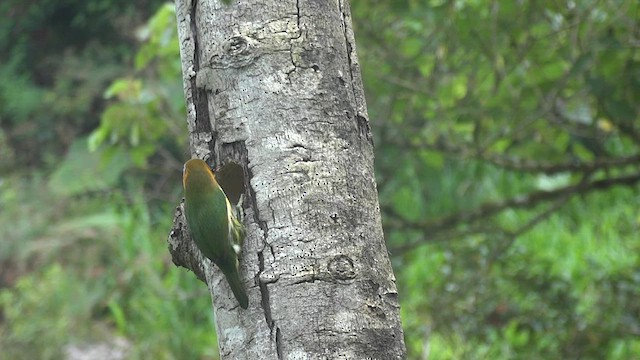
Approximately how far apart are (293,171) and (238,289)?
0.62ft

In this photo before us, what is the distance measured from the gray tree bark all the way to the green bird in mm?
19

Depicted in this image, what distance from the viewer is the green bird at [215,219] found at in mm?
1482

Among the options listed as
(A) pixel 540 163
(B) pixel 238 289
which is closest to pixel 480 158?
(A) pixel 540 163

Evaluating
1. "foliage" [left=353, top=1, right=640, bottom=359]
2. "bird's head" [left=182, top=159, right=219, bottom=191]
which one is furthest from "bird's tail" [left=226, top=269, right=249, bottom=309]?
"foliage" [left=353, top=1, right=640, bottom=359]

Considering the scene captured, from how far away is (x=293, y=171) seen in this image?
1492 mm

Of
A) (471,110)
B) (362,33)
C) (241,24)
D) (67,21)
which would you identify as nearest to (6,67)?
(67,21)

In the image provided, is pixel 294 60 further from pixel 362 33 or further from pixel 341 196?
pixel 362 33

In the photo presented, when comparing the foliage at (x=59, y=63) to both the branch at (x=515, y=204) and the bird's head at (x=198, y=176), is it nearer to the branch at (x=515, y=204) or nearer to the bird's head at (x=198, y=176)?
the branch at (x=515, y=204)

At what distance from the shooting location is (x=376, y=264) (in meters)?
1.46

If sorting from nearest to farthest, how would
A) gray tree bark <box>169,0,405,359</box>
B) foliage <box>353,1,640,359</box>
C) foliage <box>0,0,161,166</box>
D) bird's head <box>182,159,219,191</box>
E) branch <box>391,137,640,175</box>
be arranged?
1. gray tree bark <box>169,0,405,359</box>
2. bird's head <box>182,159,219,191</box>
3. foliage <box>353,1,640,359</box>
4. branch <box>391,137,640,175</box>
5. foliage <box>0,0,161,166</box>

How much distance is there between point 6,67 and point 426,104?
707 centimetres

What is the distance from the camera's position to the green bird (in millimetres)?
1482

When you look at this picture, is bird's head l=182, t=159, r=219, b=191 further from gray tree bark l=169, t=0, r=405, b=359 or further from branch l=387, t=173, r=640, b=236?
branch l=387, t=173, r=640, b=236

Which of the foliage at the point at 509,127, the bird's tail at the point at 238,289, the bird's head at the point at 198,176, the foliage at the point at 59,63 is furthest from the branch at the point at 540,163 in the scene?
the foliage at the point at 59,63
